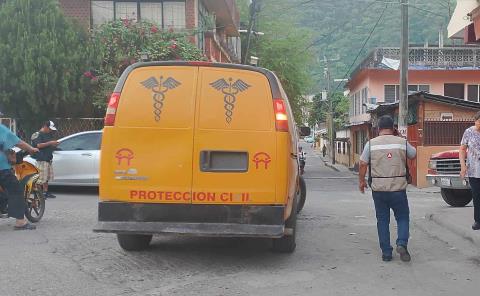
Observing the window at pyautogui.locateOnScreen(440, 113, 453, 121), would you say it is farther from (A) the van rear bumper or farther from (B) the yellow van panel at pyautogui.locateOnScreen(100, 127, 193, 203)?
(B) the yellow van panel at pyautogui.locateOnScreen(100, 127, 193, 203)

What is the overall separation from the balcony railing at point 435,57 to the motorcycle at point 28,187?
24211 millimetres

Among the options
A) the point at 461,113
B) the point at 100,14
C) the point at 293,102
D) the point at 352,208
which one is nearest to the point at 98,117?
the point at 100,14

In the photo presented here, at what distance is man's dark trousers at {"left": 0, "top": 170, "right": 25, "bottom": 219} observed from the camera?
26.2 feet

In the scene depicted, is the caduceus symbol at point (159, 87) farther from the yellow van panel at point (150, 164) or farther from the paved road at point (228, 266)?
the paved road at point (228, 266)

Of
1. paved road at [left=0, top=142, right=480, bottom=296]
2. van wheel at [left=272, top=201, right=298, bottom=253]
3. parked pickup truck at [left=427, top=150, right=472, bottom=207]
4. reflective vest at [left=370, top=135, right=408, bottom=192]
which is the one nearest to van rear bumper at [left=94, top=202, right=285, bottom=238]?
paved road at [left=0, top=142, right=480, bottom=296]

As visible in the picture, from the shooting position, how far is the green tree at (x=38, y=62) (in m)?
16.9

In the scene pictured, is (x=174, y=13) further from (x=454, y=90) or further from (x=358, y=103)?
(x=358, y=103)

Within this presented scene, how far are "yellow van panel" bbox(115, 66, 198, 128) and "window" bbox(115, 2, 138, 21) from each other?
15474mm

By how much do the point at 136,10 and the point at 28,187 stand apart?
13.5m

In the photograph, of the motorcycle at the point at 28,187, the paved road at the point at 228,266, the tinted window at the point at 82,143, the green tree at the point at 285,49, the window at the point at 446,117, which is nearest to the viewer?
the paved road at the point at 228,266

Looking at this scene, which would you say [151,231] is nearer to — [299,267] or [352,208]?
[299,267]

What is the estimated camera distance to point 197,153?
239 inches

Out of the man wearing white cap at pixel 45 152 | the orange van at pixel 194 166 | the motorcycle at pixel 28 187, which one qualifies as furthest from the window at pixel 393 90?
the orange van at pixel 194 166

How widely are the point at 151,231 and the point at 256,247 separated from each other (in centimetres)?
178
